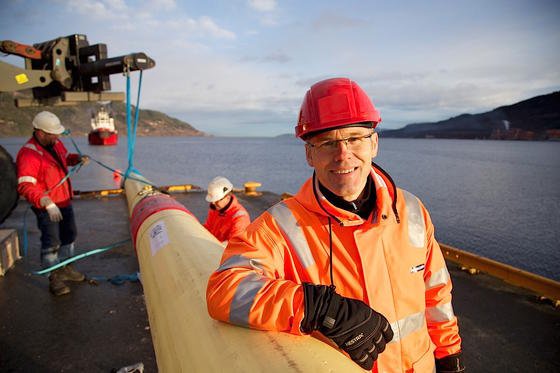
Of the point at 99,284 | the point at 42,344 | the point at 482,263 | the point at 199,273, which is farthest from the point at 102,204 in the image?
the point at 482,263

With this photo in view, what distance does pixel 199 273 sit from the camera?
2.59 meters

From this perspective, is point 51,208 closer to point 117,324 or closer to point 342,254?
point 117,324

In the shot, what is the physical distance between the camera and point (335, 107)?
64.4 inches

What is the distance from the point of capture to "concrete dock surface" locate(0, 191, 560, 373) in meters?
3.32

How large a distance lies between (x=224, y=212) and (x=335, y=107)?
3.56 m

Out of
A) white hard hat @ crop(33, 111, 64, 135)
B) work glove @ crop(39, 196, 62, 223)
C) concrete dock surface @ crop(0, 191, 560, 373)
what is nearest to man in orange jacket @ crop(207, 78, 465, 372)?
concrete dock surface @ crop(0, 191, 560, 373)

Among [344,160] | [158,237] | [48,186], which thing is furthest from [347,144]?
[48,186]

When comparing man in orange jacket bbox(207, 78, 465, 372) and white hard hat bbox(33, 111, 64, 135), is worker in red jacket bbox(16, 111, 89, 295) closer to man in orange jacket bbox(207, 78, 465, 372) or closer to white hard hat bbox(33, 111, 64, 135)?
white hard hat bbox(33, 111, 64, 135)

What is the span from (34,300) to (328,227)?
465 centimetres

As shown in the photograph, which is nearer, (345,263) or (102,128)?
(345,263)

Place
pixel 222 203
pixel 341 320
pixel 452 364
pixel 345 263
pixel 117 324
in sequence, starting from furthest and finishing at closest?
1. pixel 222 203
2. pixel 117 324
3. pixel 452 364
4. pixel 345 263
5. pixel 341 320

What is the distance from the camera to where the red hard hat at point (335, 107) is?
163 centimetres

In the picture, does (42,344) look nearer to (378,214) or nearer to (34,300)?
(34,300)

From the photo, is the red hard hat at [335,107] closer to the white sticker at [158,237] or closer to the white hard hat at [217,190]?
the white sticker at [158,237]
